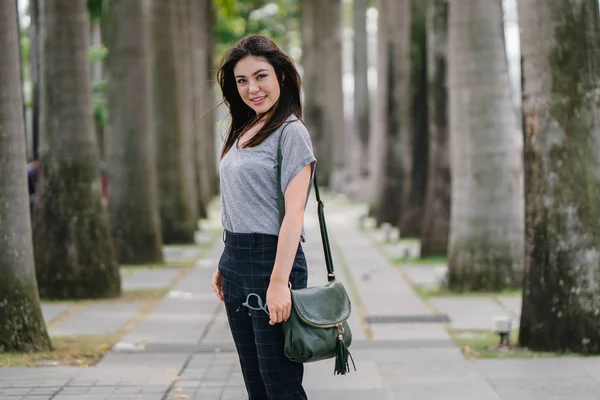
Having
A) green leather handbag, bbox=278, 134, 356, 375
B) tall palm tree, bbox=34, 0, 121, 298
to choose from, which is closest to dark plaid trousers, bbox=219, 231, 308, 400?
green leather handbag, bbox=278, 134, 356, 375

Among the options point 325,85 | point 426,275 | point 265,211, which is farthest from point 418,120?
point 325,85

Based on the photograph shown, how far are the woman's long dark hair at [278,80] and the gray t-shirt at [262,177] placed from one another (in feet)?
0.16

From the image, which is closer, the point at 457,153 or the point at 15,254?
the point at 15,254

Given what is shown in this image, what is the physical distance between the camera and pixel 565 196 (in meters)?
9.16

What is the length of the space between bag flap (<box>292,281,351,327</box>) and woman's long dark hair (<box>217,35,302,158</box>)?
630mm

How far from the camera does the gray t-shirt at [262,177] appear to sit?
495 cm

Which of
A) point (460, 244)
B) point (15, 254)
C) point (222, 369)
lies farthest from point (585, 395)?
point (460, 244)

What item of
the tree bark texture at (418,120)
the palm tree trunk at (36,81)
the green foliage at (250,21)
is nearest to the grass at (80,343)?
the palm tree trunk at (36,81)

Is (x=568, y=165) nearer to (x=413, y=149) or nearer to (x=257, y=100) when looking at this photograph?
(x=257, y=100)

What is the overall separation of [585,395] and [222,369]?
260 centimetres

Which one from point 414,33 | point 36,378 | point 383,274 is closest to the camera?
point 36,378

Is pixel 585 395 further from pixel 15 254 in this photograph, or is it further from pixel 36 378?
pixel 15 254

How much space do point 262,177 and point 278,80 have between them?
45 centimetres

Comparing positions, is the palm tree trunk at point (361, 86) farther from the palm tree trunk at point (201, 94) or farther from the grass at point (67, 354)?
the grass at point (67, 354)
